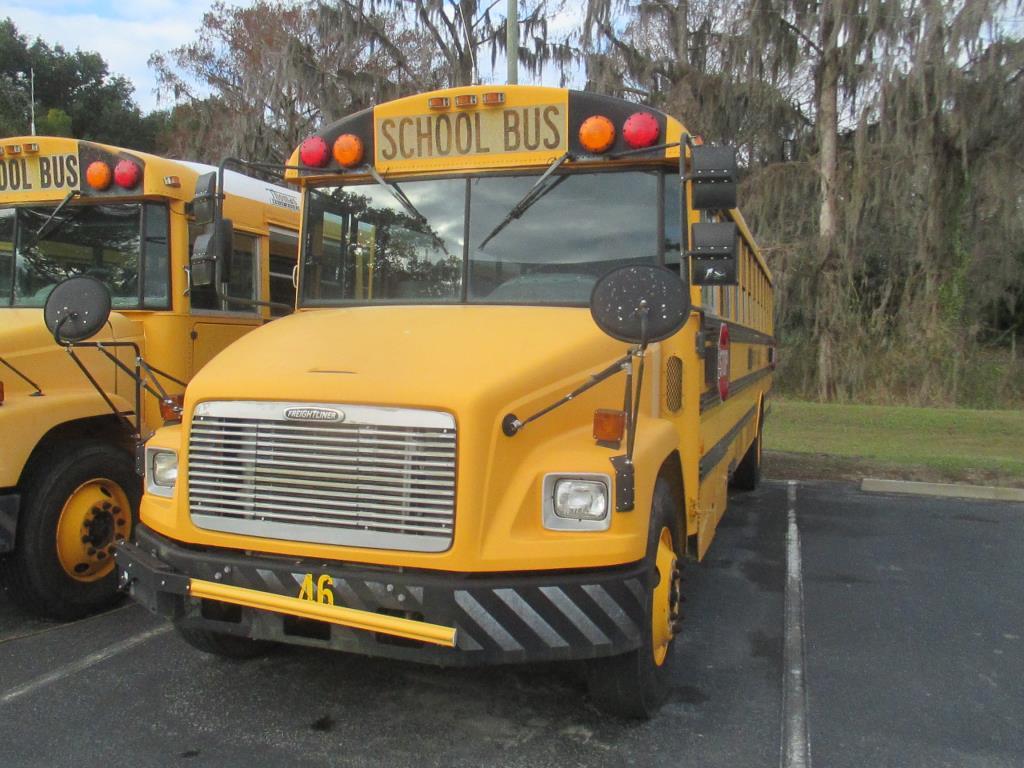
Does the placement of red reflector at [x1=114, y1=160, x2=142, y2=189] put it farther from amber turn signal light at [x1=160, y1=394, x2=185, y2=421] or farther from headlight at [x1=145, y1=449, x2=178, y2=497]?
headlight at [x1=145, y1=449, x2=178, y2=497]

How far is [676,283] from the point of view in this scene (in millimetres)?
2963

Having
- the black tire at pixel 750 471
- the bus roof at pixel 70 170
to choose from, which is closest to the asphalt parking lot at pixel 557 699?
the bus roof at pixel 70 170

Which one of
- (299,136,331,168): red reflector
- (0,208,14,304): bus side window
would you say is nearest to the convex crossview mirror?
(299,136,331,168): red reflector

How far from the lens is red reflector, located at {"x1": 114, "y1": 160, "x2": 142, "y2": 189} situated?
4.86 meters

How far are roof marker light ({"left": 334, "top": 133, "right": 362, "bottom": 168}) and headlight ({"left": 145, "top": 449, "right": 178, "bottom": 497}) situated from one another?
167 centimetres

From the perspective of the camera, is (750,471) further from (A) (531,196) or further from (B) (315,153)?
(B) (315,153)

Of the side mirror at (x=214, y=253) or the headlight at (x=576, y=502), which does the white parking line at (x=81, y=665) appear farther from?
the headlight at (x=576, y=502)

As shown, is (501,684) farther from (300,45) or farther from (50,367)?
(300,45)

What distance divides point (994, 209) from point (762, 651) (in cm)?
1487

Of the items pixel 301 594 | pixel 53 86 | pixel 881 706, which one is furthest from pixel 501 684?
pixel 53 86

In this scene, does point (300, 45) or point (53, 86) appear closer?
point (300, 45)

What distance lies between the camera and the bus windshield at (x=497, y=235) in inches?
147

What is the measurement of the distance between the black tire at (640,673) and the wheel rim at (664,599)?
0.05 meters

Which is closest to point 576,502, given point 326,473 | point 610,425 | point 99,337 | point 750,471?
point 610,425
